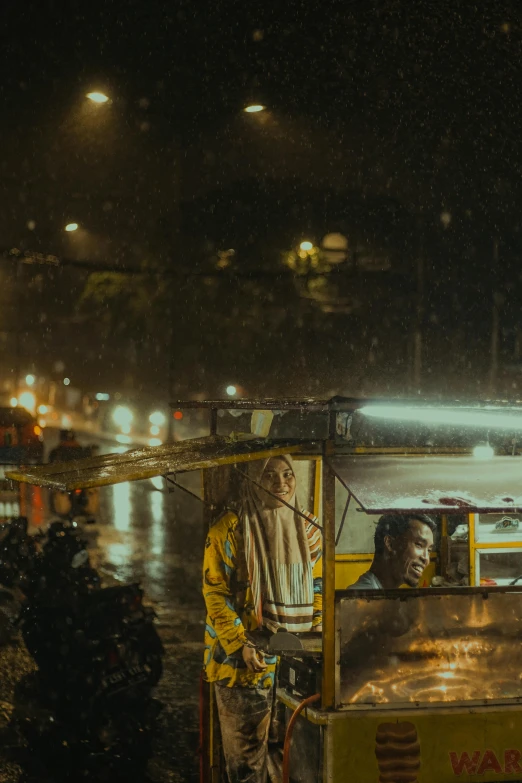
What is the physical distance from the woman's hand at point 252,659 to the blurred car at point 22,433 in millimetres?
14290

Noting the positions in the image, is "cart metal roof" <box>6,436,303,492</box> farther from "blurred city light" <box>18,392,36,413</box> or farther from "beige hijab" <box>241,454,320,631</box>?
"blurred city light" <box>18,392,36,413</box>

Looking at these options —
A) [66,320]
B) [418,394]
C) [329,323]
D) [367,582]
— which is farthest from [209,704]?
[66,320]

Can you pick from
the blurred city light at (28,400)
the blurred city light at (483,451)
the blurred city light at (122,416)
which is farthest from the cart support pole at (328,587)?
the blurred city light at (28,400)

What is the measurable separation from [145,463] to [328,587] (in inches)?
49.8

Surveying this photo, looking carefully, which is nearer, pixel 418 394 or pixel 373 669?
pixel 373 669

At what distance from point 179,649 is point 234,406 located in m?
4.67

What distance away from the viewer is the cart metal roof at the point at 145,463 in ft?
13.4

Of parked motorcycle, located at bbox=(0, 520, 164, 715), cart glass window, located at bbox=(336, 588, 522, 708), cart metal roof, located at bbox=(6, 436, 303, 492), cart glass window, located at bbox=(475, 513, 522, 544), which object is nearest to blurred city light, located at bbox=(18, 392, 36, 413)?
parked motorcycle, located at bbox=(0, 520, 164, 715)

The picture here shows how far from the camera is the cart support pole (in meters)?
4.25

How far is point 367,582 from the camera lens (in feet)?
17.2

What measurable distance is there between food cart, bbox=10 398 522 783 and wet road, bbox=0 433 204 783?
1591 mm

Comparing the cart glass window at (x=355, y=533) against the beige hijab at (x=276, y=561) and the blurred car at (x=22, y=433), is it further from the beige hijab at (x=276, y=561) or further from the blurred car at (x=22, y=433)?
the blurred car at (x=22, y=433)

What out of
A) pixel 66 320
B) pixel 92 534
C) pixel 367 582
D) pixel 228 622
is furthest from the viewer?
pixel 66 320

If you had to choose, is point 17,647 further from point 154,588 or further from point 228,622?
point 228,622
